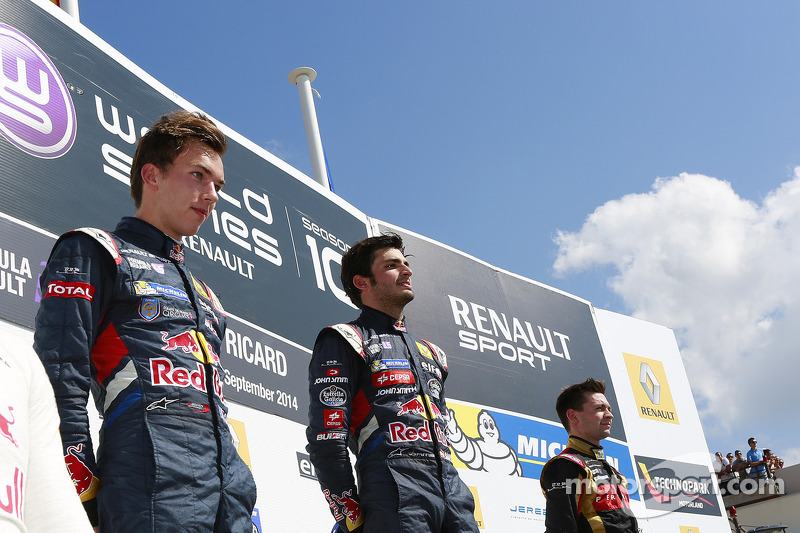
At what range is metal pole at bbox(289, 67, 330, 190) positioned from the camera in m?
6.08

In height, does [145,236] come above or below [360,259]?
below

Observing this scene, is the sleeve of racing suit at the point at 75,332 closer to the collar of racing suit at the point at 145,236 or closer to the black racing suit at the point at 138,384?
the black racing suit at the point at 138,384

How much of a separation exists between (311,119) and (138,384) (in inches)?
196

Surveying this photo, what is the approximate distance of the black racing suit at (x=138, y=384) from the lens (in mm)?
1507

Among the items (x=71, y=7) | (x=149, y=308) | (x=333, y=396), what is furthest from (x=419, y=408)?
(x=71, y=7)

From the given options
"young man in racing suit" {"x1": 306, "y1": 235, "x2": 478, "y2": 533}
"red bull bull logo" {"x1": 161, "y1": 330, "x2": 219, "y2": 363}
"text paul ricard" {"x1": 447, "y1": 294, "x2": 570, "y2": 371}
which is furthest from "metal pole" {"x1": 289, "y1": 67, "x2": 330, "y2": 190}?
"red bull bull logo" {"x1": 161, "y1": 330, "x2": 219, "y2": 363}

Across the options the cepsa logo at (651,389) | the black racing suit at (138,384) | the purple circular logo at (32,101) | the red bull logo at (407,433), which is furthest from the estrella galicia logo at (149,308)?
the cepsa logo at (651,389)

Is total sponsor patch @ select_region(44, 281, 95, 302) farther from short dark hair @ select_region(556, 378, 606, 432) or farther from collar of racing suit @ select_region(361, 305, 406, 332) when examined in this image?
short dark hair @ select_region(556, 378, 606, 432)

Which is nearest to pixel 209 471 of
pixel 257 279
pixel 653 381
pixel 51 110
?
pixel 51 110

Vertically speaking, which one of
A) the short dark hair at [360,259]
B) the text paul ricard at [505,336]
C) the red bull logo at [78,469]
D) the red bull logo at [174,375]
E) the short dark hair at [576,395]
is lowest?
the red bull logo at [78,469]

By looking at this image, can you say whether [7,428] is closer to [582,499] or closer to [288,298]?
[582,499]

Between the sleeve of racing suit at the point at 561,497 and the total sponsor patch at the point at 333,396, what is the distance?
128 centimetres

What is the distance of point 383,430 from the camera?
7.63 ft

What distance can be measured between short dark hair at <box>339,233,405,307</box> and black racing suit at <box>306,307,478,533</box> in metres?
0.24
